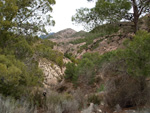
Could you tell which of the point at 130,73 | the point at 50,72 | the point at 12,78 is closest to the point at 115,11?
the point at 130,73

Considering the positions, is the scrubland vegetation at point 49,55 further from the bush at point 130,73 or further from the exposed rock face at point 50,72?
the exposed rock face at point 50,72

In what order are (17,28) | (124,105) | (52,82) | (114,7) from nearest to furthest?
(124,105) → (114,7) → (17,28) → (52,82)

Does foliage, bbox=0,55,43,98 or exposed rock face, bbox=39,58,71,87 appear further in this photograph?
exposed rock face, bbox=39,58,71,87

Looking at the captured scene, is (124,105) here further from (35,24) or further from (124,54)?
(35,24)

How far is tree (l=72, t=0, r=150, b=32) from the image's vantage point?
6.81m

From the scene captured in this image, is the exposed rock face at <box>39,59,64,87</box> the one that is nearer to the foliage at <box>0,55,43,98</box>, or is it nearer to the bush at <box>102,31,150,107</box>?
the foliage at <box>0,55,43,98</box>

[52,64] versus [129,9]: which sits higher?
[129,9]

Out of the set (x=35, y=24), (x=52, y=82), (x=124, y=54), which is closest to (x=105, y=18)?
(x=124, y=54)

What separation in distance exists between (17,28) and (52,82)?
18.0 metres

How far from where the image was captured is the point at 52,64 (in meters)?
27.8

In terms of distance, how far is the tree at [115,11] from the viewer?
6.81 m

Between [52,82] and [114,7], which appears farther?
[52,82]

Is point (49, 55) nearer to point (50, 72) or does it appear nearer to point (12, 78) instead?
point (12, 78)

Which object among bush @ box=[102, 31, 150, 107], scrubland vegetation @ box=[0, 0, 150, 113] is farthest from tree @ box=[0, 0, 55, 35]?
bush @ box=[102, 31, 150, 107]
